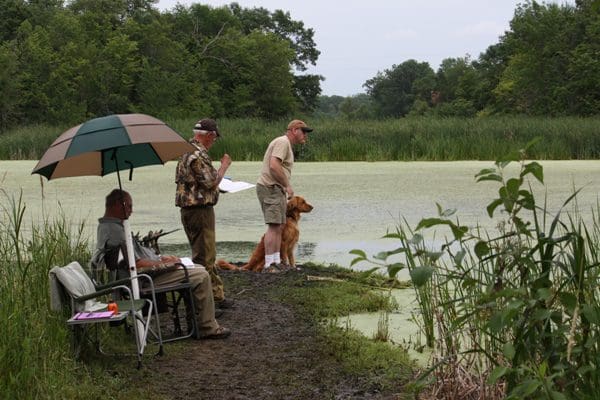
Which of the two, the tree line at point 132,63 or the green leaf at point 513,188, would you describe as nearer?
the green leaf at point 513,188

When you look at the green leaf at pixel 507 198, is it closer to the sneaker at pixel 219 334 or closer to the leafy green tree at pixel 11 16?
the sneaker at pixel 219 334

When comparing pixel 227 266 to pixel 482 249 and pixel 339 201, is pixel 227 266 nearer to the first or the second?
pixel 482 249

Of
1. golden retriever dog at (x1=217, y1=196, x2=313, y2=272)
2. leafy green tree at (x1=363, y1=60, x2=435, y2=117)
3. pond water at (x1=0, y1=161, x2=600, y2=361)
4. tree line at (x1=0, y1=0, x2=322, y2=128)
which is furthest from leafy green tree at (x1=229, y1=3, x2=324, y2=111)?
golden retriever dog at (x1=217, y1=196, x2=313, y2=272)

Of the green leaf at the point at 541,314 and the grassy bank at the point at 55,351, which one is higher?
the green leaf at the point at 541,314

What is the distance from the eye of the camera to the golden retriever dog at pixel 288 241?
765 cm

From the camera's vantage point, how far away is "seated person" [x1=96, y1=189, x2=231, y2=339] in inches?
197

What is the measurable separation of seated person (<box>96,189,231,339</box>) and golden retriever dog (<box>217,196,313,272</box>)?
7.77 feet

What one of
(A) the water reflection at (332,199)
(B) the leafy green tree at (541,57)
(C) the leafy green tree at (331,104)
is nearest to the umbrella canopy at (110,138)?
(A) the water reflection at (332,199)

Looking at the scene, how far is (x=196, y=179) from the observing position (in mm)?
5852

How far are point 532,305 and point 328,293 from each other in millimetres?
3905

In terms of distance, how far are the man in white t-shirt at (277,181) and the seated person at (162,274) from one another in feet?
6.80

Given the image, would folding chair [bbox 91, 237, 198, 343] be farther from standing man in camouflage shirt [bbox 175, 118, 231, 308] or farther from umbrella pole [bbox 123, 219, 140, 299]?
standing man in camouflage shirt [bbox 175, 118, 231, 308]

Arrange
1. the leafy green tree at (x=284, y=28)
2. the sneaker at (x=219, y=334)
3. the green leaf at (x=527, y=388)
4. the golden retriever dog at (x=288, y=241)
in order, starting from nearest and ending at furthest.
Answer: the green leaf at (x=527, y=388)
the sneaker at (x=219, y=334)
the golden retriever dog at (x=288, y=241)
the leafy green tree at (x=284, y=28)

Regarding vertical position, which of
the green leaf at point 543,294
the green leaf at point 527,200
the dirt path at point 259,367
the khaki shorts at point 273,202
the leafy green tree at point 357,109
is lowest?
the dirt path at point 259,367
